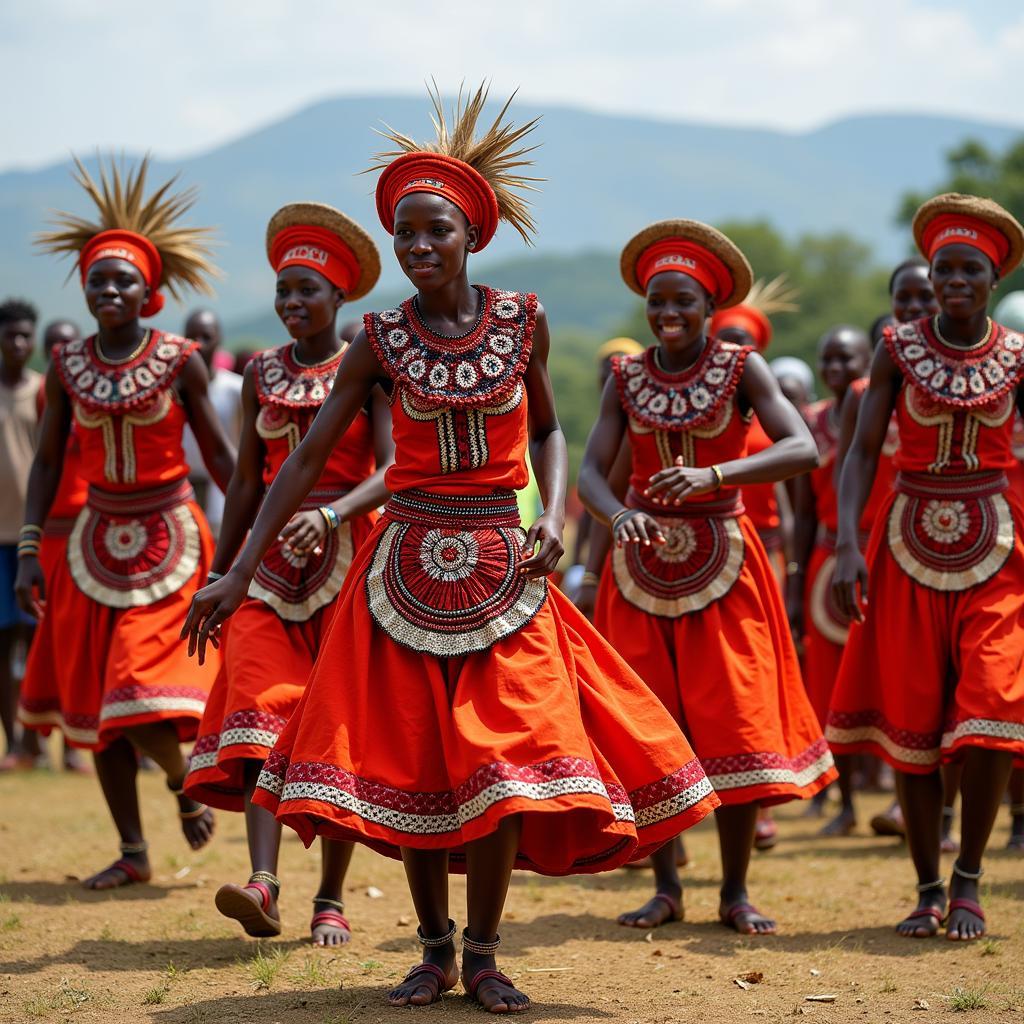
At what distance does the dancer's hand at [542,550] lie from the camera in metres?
4.85

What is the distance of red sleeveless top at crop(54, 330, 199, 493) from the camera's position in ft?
23.4

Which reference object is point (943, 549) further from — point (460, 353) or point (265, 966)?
point (265, 966)

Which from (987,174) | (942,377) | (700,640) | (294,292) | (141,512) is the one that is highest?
(987,174)

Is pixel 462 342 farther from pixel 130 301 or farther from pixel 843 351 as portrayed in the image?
pixel 843 351

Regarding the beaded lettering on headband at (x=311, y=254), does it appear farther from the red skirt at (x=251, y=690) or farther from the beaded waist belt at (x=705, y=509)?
the beaded waist belt at (x=705, y=509)

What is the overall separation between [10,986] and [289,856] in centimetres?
299

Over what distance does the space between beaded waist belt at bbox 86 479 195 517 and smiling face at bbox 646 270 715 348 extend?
241 centimetres

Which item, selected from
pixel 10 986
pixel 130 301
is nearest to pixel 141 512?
pixel 130 301

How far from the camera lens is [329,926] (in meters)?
6.14

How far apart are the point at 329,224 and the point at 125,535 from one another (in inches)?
69.7

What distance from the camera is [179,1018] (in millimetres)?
4969

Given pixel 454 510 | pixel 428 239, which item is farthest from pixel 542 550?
pixel 428 239

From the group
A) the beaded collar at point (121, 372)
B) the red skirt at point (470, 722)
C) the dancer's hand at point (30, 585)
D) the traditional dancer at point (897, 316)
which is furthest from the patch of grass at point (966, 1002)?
the dancer's hand at point (30, 585)

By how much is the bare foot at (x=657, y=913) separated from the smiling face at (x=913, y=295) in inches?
153
